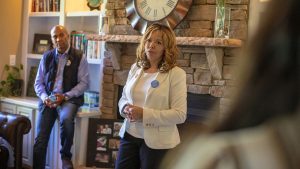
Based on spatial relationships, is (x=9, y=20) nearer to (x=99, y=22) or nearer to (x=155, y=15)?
(x=99, y=22)

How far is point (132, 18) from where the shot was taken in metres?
3.52

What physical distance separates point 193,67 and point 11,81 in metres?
2.15

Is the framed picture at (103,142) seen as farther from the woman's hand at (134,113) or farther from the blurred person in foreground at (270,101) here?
the blurred person in foreground at (270,101)

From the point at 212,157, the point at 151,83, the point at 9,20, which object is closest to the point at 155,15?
the point at 151,83

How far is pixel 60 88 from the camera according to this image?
3.60m

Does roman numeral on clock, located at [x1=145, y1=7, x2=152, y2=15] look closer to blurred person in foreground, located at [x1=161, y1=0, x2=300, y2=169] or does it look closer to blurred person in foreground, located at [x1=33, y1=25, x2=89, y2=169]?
blurred person in foreground, located at [x1=33, y1=25, x2=89, y2=169]

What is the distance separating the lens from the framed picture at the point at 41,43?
4441 millimetres

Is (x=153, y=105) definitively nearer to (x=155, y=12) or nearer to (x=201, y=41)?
(x=201, y=41)

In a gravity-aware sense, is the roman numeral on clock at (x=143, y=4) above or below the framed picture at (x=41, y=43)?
above

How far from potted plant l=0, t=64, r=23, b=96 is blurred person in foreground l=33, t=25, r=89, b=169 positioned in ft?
2.89

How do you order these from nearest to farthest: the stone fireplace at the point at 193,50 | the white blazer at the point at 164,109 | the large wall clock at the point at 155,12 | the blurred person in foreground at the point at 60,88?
1. the white blazer at the point at 164,109
2. the stone fireplace at the point at 193,50
3. the large wall clock at the point at 155,12
4. the blurred person in foreground at the point at 60,88

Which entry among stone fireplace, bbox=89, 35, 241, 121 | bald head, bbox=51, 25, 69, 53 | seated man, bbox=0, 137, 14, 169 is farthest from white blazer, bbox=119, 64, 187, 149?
seated man, bbox=0, 137, 14, 169

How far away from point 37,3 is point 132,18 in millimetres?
1460

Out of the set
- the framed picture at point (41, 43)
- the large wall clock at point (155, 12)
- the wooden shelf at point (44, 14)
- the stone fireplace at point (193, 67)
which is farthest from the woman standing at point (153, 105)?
the framed picture at point (41, 43)
